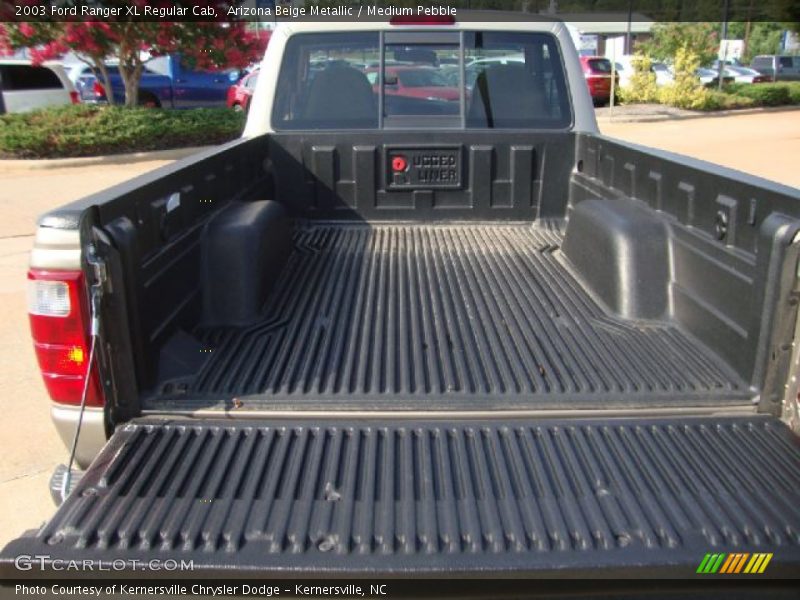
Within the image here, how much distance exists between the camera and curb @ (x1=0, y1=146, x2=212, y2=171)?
12250 mm

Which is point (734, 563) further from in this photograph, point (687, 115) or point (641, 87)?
point (641, 87)

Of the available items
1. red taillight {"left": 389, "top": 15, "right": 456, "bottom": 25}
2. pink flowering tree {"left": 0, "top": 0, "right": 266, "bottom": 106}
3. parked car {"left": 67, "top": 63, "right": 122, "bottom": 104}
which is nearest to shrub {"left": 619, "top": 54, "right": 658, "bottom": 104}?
pink flowering tree {"left": 0, "top": 0, "right": 266, "bottom": 106}

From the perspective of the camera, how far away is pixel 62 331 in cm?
214

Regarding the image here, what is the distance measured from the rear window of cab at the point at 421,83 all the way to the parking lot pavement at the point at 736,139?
7445 millimetres

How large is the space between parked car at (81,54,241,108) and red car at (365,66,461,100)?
16806 mm

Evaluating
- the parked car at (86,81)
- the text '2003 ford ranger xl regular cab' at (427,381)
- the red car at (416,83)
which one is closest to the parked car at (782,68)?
the parked car at (86,81)

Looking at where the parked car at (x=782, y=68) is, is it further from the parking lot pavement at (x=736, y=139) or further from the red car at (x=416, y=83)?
the red car at (x=416, y=83)

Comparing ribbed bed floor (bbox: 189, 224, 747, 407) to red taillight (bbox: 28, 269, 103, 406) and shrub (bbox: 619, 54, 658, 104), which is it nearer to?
red taillight (bbox: 28, 269, 103, 406)

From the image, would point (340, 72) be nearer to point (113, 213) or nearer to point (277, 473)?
point (113, 213)

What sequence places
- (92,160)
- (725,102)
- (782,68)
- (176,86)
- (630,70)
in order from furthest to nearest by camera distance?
(782,68) → (630,70) → (725,102) → (176,86) → (92,160)

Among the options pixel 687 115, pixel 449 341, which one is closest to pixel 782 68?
pixel 687 115

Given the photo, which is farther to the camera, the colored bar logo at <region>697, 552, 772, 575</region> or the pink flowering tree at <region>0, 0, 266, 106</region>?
the pink flowering tree at <region>0, 0, 266, 106</region>
